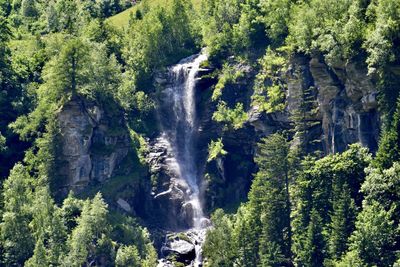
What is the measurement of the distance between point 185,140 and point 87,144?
16.7 m

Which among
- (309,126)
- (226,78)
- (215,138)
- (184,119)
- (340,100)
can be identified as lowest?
(309,126)

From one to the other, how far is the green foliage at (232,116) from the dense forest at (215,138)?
213 millimetres

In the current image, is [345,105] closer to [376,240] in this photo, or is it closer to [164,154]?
[376,240]

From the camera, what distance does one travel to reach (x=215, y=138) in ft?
540

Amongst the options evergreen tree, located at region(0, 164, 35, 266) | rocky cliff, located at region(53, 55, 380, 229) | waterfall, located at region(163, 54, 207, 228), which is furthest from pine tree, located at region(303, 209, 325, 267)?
evergreen tree, located at region(0, 164, 35, 266)

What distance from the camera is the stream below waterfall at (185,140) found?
156000mm

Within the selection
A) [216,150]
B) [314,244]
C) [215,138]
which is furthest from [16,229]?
[314,244]

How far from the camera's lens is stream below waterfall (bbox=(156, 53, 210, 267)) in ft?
512

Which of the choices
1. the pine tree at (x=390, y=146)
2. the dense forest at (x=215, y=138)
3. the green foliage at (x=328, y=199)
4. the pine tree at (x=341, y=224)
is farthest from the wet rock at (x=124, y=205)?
the pine tree at (x=390, y=146)

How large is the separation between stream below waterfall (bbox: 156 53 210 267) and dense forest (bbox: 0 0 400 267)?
39 cm

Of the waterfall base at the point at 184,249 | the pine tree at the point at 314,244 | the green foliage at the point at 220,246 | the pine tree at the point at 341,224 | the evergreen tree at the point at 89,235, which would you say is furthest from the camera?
the waterfall base at the point at 184,249

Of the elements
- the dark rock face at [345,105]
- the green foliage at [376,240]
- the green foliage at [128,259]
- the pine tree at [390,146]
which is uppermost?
the dark rock face at [345,105]

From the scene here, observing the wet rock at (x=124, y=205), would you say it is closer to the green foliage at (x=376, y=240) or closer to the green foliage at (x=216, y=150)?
the green foliage at (x=216, y=150)

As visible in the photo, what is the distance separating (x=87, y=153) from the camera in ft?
524
